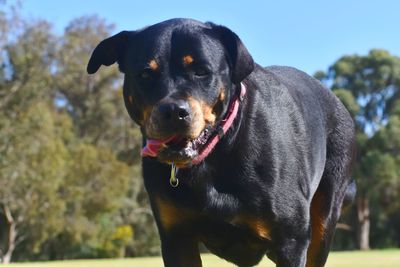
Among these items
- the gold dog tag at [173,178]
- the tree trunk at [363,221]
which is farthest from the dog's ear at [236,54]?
the tree trunk at [363,221]

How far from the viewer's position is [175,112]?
3.99 metres

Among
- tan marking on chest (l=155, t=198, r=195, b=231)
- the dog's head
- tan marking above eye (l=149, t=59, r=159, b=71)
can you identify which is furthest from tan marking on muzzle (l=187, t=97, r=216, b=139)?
tan marking on chest (l=155, t=198, r=195, b=231)

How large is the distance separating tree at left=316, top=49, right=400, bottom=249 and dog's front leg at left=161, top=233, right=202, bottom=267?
40.2m

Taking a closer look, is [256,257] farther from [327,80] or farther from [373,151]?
[327,80]

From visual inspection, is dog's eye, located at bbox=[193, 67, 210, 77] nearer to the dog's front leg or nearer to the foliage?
the dog's front leg

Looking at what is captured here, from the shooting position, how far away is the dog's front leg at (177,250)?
4.78m

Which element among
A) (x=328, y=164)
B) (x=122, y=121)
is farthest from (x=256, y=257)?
(x=122, y=121)

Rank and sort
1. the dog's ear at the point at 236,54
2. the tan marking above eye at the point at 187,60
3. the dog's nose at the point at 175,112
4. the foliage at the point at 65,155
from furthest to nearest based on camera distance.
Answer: the foliage at the point at 65,155, the dog's ear at the point at 236,54, the tan marking above eye at the point at 187,60, the dog's nose at the point at 175,112

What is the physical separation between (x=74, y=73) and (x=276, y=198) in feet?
138

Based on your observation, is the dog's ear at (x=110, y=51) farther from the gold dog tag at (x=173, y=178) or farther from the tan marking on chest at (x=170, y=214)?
the tan marking on chest at (x=170, y=214)

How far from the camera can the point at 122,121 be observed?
4869cm

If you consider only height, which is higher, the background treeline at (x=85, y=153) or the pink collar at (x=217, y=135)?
the pink collar at (x=217, y=135)

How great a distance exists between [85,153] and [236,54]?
39.1m

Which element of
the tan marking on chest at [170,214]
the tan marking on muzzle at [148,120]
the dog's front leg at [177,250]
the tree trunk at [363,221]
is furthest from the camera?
the tree trunk at [363,221]
